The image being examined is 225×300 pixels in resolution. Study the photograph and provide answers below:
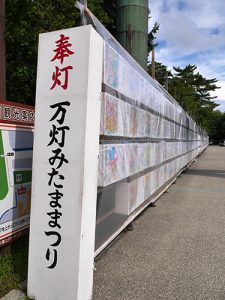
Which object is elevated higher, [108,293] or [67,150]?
[67,150]

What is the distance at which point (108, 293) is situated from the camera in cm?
363

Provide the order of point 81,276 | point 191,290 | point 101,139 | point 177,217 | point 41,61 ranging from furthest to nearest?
1. point 177,217
2. point 101,139
3. point 191,290
4. point 41,61
5. point 81,276

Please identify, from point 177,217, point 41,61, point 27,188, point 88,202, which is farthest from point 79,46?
point 177,217

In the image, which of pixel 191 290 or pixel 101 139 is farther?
pixel 101 139

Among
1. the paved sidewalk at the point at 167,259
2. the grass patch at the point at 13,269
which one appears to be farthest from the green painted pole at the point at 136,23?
the grass patch at the point at 13,269

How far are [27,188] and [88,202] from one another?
4.47ft

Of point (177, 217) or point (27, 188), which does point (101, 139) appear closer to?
point (27, 188)

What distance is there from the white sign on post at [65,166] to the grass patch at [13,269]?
0.90 feet

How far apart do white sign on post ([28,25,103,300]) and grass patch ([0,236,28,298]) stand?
27cm

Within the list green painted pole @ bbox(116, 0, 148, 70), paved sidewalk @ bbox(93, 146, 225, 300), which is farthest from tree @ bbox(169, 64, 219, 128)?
paved sidewalk @ bbox(93, 146, 225, 300)

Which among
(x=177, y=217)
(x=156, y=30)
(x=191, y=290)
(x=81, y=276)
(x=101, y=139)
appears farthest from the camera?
(x=156, y=30)

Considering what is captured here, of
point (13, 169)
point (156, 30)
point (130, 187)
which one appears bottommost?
point (130, 187)

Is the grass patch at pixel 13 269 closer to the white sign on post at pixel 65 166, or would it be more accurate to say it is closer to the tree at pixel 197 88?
the white sign on post at pixel 65 166

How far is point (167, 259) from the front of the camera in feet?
15.2
